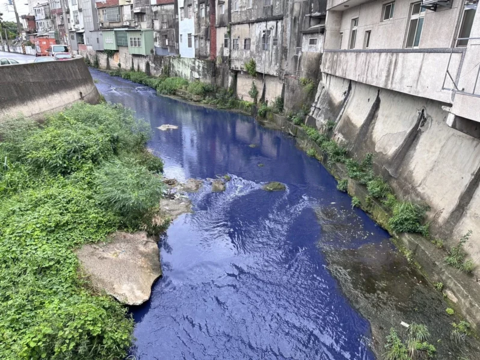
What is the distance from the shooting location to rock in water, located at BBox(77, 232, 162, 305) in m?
6.43

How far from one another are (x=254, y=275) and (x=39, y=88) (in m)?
11.1

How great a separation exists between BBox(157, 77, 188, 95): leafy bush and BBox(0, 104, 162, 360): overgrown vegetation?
1898cm

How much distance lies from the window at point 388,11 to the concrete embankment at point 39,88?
499 inches

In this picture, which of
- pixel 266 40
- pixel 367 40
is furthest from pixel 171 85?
pixel 367 40

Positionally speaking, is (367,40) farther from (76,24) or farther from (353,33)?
(76,24)

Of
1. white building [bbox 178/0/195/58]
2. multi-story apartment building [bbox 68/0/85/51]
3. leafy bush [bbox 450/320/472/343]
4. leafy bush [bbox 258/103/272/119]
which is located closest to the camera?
leafy bush [bbox 450/320/472/343]

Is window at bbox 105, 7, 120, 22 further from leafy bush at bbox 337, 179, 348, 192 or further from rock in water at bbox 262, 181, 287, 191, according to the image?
leafy bush at bbox 337, 179, 348, 192

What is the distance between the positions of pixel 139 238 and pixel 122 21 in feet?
132

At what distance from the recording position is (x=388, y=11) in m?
11.3

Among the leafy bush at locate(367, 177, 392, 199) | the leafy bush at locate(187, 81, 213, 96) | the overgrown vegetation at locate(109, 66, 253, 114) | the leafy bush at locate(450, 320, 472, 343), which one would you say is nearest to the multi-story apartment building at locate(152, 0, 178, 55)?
the overgrown vegetation at locate(109, 66, 253, 114)

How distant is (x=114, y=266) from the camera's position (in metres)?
6.77

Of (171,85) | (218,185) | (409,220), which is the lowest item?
(218,185)

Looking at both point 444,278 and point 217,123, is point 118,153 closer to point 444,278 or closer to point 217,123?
point 444,278

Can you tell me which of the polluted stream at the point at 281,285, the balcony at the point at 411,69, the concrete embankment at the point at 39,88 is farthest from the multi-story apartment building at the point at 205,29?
the polluted stream at the point at 281,285
